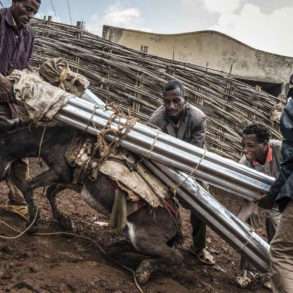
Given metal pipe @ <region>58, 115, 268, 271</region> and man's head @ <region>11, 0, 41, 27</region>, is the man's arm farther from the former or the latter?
man's head @ <region>11, 0, 41, 27</region>

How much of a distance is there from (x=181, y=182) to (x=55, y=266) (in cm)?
125

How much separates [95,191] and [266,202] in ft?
4.87

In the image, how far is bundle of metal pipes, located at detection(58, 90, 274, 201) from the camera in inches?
132

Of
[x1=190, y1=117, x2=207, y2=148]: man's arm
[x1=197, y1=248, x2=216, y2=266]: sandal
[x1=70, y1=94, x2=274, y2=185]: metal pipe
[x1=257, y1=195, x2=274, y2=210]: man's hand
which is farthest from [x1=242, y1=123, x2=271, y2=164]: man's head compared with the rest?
[x1=197, y1=248, x2=216, y2=266]: sandal

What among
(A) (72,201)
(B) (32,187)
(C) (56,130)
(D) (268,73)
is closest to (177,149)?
(C) (56,130)

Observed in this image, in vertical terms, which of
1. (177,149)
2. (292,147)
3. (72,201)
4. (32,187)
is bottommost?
(72,201)

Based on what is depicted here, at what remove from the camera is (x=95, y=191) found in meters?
3.89

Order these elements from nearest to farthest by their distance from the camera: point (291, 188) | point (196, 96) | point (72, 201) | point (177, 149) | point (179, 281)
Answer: point (291, 188)
point (177, 149)
point (179, 281)
point (72, 201)
point (196, 96)

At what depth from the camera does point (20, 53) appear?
423 centimetres

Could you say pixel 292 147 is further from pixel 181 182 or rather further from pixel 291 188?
pixel 181 182

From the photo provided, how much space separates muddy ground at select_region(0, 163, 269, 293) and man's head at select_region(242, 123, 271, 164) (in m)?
1.23

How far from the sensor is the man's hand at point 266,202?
10.3 feet

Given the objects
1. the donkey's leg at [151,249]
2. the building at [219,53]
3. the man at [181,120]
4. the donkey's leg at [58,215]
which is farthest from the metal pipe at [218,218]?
the building at [219,53]

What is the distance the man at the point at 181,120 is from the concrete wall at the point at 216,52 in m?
8.40
